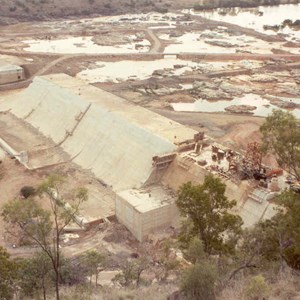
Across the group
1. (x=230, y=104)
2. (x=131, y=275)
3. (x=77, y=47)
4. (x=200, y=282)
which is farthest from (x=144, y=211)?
(x=77, y=47)

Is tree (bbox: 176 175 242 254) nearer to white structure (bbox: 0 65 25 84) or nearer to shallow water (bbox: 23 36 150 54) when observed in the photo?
white structure (bbox: 0 65 25 84)

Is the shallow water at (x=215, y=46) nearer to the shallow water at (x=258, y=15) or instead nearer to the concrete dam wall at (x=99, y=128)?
the shallow water at (x=258, y=15)

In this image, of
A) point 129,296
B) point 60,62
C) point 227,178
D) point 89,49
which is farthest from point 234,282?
point 89,49

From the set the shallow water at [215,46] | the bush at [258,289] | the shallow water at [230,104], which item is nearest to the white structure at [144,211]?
the bush at [258,289]

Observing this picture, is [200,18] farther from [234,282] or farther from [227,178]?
[234,282]

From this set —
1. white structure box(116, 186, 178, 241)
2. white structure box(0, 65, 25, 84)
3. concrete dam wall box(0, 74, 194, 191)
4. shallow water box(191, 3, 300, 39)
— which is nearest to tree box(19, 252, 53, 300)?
white structure box(116, 186, 178, 241)
